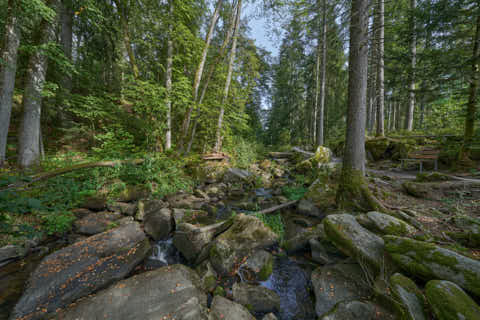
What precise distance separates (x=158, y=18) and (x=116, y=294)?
10.3 metres

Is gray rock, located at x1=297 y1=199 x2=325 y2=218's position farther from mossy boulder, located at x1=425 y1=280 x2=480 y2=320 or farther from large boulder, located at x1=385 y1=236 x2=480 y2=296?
mossy boulder, located at x1=425 y1=280 x2=480 y2=320

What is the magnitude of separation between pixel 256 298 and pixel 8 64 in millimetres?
8988

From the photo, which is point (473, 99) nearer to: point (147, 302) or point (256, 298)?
point (256, 298)

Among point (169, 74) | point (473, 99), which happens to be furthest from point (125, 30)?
point (473, 99)

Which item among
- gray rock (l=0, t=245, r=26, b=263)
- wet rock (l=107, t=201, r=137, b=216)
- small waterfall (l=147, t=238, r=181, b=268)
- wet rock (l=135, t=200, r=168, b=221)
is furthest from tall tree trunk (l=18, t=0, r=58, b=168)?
small waterfall (l=147, t=238, r=181, b=268)

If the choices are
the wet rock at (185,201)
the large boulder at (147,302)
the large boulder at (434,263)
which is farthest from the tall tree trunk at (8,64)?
the large boulder at (434,263)

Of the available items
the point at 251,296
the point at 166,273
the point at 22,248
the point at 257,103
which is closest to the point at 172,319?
the point at 166,273

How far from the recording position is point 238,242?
12.4 feet

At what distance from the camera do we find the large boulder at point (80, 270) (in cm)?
247

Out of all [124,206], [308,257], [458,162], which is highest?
[458,162]

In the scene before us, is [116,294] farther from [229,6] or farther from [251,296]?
[229,6]

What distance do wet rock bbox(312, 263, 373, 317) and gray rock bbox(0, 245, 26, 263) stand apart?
19.6ft

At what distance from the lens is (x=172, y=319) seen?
218 centimetres

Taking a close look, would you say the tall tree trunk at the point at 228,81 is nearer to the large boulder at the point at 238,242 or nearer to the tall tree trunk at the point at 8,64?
the large boulder at the point at 238,242
